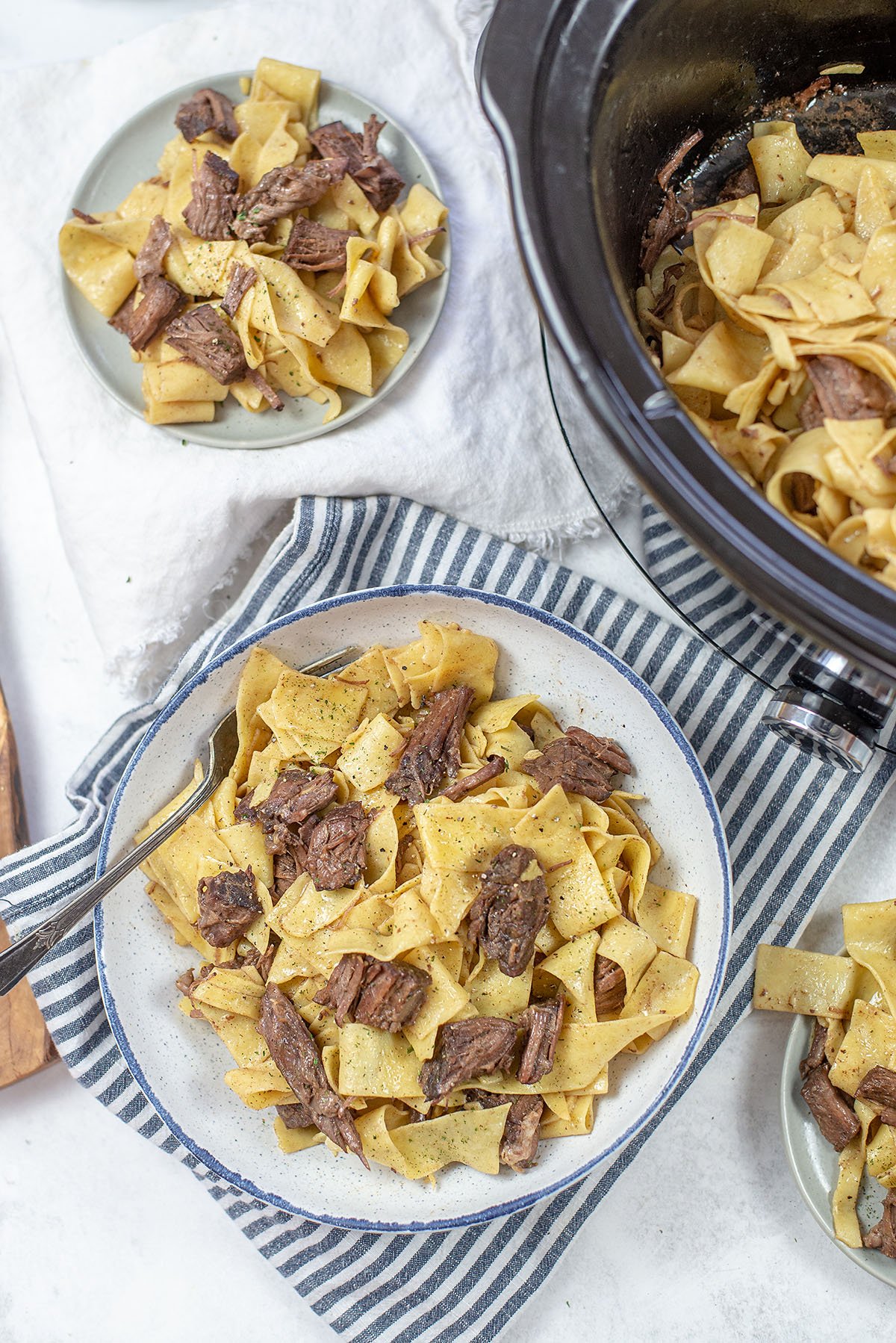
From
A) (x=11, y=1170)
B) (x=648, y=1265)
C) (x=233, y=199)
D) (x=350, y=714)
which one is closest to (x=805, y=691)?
(x=350, y=714)

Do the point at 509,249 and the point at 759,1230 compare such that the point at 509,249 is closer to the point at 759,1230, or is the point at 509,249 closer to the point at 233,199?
the point at 233,199

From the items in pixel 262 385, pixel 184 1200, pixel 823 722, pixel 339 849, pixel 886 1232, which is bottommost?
pixel 184 1200

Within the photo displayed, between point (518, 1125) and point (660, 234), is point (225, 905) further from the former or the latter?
point (660, 234)

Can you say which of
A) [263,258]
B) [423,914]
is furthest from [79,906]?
[263,258]

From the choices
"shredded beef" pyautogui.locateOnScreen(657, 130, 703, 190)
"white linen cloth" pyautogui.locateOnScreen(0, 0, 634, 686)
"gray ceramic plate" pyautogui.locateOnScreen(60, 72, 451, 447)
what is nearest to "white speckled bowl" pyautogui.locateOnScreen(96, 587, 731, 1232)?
"white linen cloth" pyautogui.locateOnScreen(0, 0, 634, 686)

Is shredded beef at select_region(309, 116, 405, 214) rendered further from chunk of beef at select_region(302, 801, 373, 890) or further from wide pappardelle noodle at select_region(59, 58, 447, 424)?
chunk of beef at select_region(302, 801, 373, 890)

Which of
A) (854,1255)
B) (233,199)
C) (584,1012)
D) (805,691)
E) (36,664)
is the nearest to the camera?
(805,691)
